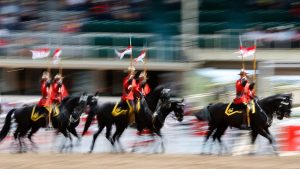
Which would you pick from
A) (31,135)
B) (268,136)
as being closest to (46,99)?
(31,135)

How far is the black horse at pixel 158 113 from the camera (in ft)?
56.2

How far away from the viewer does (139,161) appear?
595 inches

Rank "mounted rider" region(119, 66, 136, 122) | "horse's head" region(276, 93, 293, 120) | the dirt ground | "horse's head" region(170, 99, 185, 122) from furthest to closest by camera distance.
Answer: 1. "mounted rider" region(119, 66, 136, 122)
2. "horse's head" region(170, 99, 185, 122)
3. "horse's head" region(276, 93, 293, 120)
4. the dirt ground

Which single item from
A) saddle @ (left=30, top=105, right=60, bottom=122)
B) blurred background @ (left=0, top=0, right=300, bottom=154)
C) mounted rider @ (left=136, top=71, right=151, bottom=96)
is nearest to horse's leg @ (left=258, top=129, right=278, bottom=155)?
mounted rider @ (left=136, top=71, right=151, bottom=96)

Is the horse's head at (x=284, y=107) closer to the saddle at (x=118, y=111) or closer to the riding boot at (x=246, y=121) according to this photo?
the riding boot at (x=246, y=121)

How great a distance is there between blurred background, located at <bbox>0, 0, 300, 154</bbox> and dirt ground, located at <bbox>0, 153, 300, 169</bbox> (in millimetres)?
6914

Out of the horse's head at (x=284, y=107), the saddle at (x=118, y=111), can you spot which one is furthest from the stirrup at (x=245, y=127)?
the saddle at (x=118, y=111)

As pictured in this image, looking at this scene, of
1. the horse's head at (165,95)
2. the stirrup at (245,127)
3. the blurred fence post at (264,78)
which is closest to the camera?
the stirrup at (245,127)

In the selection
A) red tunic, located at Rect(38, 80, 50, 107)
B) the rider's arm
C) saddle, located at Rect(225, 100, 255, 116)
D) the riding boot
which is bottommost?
the riding boot

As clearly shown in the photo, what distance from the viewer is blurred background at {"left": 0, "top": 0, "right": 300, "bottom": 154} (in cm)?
2362

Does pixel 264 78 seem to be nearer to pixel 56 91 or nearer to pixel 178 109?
pixel 178 109

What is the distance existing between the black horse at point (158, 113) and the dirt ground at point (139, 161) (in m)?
0.99

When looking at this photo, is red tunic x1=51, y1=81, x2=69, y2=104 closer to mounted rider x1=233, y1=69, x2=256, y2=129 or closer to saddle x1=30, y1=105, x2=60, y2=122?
saddle x1=30, y1=105, x2=60, y2=122

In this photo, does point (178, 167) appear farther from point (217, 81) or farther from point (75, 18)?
point (75, 18)
